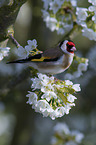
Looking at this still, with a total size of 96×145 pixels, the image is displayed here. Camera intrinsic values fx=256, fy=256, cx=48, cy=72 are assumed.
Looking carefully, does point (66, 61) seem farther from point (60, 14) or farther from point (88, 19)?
point (60, 14)

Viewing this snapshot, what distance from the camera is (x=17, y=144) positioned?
4.99 meters

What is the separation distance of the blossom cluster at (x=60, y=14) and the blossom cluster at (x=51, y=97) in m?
1.03

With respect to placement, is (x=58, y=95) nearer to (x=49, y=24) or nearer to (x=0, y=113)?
(x=49, y=24)

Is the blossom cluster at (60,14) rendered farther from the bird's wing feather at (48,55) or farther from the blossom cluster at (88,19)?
the bird's wing feather at (48,55)

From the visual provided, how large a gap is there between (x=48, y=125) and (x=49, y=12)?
14.3 feet

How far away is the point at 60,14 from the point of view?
271cm

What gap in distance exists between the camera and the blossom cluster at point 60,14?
8.75ft

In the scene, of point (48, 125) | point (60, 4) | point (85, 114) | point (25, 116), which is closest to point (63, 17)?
point (60, 4)

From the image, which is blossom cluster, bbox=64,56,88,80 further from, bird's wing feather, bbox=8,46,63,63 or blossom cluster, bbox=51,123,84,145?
blossom cluster, bbox=51,123,84,145

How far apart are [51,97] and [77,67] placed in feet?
2.82

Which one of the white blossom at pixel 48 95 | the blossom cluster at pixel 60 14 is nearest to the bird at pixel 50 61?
the white blossom at pixel 48 95

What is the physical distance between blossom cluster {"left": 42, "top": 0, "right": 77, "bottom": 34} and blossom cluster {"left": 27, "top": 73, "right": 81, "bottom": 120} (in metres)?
1.03

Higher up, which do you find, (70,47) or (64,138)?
(70,47)

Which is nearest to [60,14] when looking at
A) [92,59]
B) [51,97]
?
[51,97]
